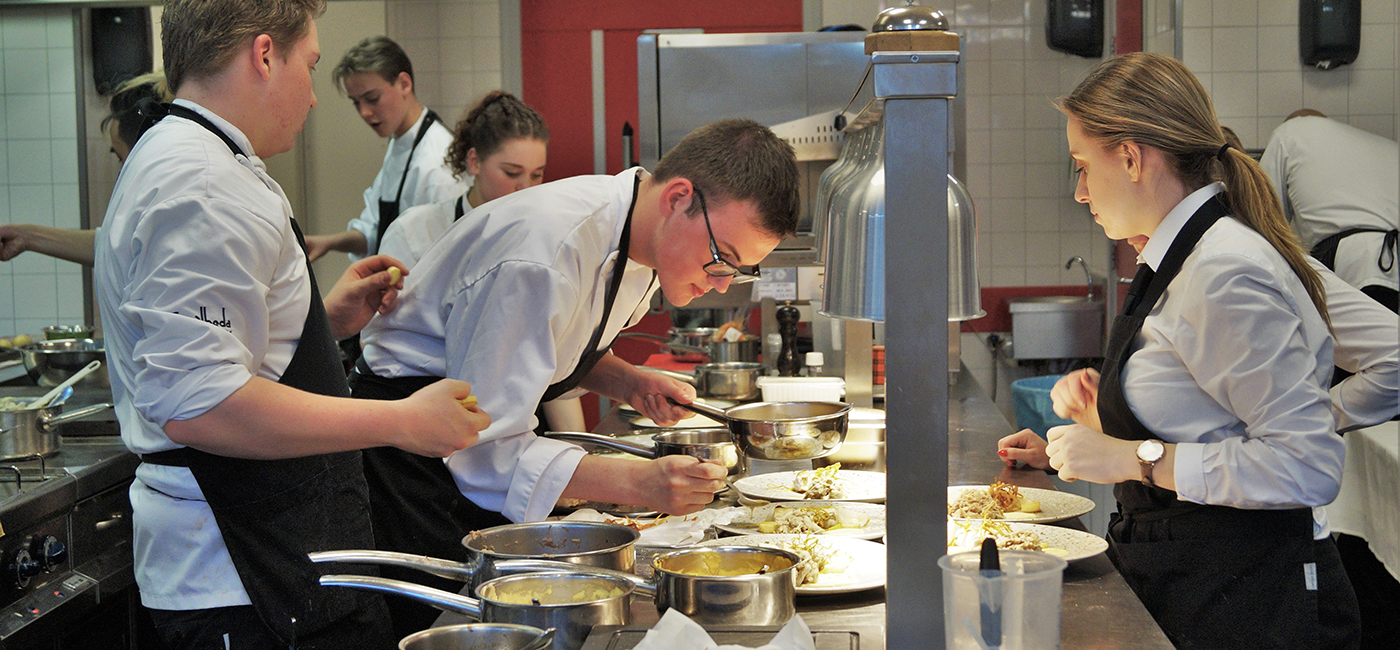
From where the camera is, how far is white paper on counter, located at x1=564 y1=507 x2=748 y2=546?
5.97ft

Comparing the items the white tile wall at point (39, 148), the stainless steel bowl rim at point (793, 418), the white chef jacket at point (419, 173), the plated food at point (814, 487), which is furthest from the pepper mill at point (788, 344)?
the white tile wall at point (39, 148)

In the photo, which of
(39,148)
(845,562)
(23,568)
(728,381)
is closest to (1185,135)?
(845,562)

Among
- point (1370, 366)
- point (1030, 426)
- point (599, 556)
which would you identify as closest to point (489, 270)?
point (599, 556)

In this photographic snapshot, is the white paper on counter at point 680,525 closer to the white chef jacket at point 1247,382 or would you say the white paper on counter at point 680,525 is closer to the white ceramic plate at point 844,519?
the white ceramic plate at point 844,519

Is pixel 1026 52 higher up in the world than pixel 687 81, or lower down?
higher up

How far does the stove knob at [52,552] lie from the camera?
7.60ft

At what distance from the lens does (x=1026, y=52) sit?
6.01 m

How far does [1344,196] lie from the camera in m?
4.32

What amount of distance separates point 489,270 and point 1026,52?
4.93 m

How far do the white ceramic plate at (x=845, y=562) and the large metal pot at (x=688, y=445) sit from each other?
0.30 metres

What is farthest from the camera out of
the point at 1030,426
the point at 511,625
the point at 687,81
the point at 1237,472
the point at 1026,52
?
the point at 1026,52

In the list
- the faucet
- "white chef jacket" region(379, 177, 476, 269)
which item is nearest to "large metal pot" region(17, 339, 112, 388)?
"white chef jacket" region(379, 177, 476, 269)

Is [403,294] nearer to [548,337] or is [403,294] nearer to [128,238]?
[548,337]

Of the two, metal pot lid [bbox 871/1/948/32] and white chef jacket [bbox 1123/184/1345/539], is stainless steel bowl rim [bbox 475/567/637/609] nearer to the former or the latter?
metal pot lid [bbox 871/1/948/32]
